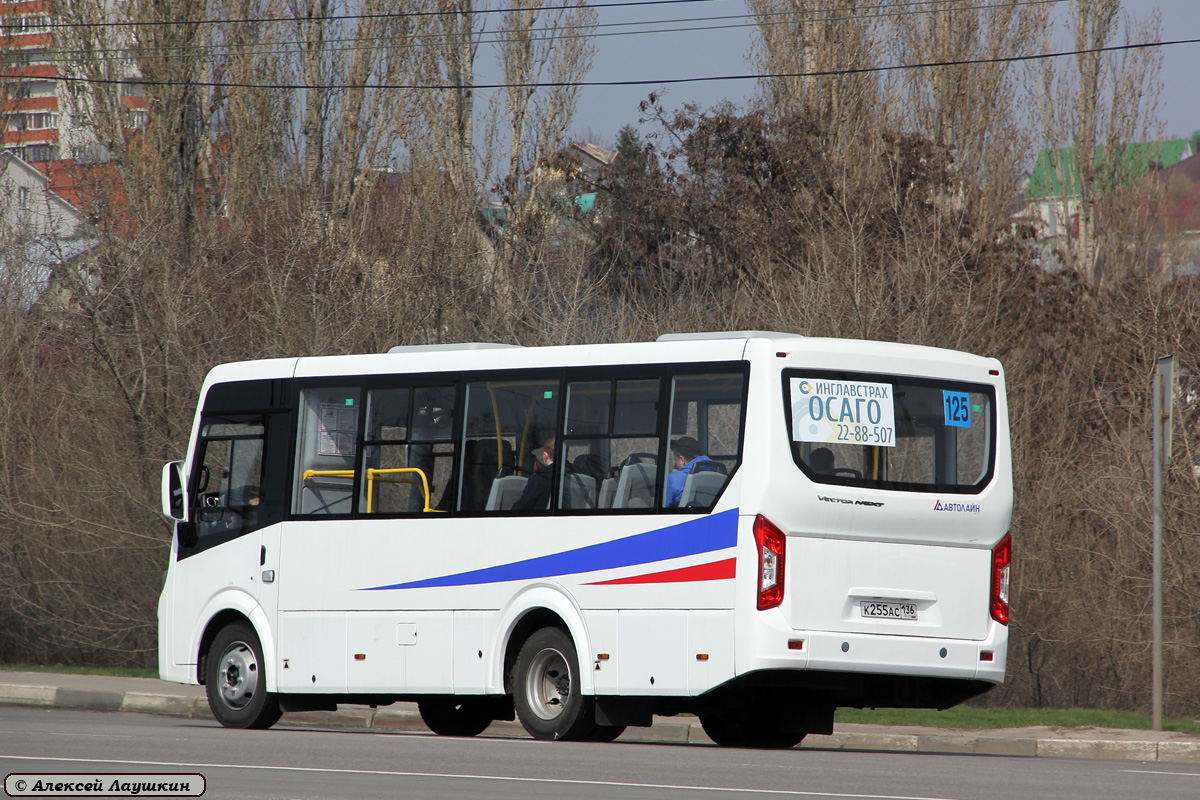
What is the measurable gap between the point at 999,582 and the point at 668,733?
425 cm

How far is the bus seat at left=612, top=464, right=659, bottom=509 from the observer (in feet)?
41.2

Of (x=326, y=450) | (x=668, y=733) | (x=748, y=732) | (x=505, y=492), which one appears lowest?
(x=668, y=733)

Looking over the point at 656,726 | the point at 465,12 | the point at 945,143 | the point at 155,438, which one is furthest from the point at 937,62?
the point at 656,726

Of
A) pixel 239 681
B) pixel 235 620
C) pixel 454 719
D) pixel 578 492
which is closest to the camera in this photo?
pixel 578 492

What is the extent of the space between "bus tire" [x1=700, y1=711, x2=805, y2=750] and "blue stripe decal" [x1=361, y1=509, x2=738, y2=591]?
5.71ft

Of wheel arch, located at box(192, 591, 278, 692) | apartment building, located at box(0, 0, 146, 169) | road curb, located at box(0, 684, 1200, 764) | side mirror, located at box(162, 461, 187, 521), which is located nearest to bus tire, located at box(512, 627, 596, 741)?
road curb, located at box(0, 684, 1200, 764)

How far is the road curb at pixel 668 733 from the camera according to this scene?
46.3ft

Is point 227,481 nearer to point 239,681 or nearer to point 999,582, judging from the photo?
point 239,681

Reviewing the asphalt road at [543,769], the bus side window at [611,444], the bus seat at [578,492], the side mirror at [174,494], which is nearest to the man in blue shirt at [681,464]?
the bus side window at [611,444]

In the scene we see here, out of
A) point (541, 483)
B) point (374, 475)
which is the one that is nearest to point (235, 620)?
point (374, 475)

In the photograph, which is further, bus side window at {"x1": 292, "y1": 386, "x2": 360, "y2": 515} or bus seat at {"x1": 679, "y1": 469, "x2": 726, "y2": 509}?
bus side window at {"x1": 292, "y1": 386, "x2": 360, "y2": 515}

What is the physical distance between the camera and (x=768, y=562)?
1185 centimetres

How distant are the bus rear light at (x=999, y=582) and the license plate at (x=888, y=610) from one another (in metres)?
0.71

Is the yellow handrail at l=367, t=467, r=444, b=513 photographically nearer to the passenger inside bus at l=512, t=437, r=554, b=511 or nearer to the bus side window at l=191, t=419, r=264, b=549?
the passenger inside bus at l=512, t=437, r=554, b=511
